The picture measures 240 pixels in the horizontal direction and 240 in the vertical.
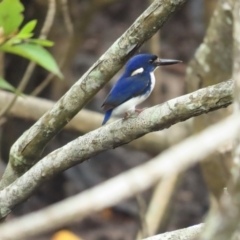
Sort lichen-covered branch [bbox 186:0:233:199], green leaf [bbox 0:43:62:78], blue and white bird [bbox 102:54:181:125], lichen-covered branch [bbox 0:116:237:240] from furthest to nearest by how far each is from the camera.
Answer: lichen-covered branch [bbox 186:0:233:199] → blue and white bird [bbox 102:54:181:125] → green leaf [bbox 0:43:62:78] → lichen-covered branch [bbox 0:116:237:240]

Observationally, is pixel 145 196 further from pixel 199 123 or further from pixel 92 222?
pixel 199 123

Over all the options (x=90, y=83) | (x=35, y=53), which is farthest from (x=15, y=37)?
(x=90, y=83)

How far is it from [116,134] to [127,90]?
0.53 m

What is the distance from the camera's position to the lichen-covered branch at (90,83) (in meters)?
1.54

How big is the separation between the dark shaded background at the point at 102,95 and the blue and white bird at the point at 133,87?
149cm

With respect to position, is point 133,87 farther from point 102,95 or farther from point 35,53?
point 102,95

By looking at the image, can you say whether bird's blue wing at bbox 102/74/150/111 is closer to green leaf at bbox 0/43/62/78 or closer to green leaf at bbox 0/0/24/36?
green leaf at bbox 0/43/62/78

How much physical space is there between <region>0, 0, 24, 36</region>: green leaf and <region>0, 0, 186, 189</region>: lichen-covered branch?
245mm

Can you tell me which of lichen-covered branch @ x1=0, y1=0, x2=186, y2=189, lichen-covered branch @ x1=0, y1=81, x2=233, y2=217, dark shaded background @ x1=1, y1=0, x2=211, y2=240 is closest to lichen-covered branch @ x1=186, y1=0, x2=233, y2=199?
dark shaded background @ x1=1, y1=0, x2=211, y2=240

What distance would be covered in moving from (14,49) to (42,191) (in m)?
3.44

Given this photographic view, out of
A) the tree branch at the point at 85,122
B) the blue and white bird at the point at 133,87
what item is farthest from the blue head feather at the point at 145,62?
the tree branch at the point at 85,122

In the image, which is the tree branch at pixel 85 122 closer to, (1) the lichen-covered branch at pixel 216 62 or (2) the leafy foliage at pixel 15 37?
(1) the lichen-covered branch at pixel 216 62

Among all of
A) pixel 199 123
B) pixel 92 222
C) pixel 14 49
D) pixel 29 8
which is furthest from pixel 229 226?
pixel 92 222

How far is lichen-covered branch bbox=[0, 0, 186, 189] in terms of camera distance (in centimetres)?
154
